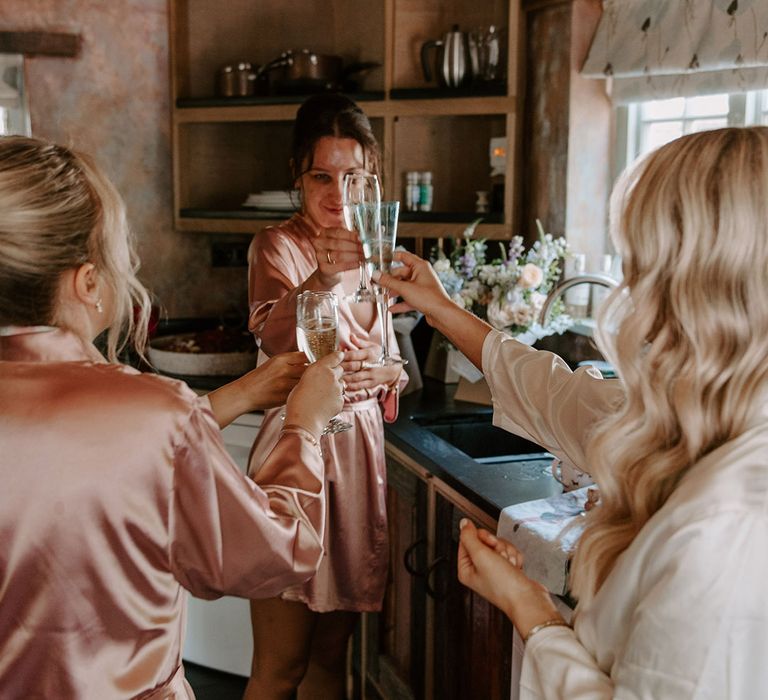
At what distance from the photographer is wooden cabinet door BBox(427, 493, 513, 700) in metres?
2.03

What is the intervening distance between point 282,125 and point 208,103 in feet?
1.49

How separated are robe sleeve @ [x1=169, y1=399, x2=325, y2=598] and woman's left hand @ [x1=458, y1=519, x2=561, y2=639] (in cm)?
23

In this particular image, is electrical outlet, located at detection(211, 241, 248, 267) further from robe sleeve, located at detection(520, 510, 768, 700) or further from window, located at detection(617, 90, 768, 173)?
robe sleeve, located at detection(520, 510, 768, 700)

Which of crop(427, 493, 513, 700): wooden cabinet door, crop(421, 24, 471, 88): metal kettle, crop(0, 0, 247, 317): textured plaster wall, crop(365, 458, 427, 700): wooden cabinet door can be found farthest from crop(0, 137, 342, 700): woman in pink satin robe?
crop(0, 0, 247, 317): textured plaster wall

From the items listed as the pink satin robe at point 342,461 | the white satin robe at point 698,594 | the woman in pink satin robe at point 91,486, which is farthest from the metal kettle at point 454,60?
the white satin robe at point 698,594

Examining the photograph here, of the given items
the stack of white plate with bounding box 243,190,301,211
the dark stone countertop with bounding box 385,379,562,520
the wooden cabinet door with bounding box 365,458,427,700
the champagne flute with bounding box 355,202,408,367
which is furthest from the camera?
the stack of white plate with bounding box 243,190,301,211

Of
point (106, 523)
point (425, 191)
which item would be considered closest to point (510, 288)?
point (425, 191)

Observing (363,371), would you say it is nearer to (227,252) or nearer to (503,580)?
(503,580)

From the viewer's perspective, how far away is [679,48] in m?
2.74

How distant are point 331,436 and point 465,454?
38 centimetres

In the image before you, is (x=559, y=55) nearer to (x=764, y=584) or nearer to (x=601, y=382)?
(x=601, y=382)

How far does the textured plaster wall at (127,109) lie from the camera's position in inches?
156

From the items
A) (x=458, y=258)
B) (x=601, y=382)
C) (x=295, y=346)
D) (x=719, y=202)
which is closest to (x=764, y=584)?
(x=719, y=202)

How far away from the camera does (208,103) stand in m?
3.80
